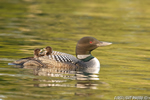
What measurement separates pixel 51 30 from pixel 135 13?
379 inches

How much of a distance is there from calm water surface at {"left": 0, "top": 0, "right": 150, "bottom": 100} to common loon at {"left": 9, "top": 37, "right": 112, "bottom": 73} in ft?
0.92

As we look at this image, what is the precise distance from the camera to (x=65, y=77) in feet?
27.4

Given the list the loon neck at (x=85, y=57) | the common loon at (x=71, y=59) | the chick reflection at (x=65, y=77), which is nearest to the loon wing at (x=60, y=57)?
the common loon at (x=71, y=59)

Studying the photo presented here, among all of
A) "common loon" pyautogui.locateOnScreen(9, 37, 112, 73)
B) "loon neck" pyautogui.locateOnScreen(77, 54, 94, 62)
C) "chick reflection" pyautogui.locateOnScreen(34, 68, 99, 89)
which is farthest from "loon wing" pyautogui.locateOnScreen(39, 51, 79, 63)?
"loon neck" pyautogui.locateOnScreen(77, 54, 94, 62)

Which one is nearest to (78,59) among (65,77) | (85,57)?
(85,57)

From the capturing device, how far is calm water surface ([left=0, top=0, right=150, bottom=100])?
732cm

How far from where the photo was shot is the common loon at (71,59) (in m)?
9.04

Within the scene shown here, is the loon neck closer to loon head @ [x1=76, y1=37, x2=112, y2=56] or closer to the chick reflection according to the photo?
loon head @ [x1=76, y1=37, x2=112, y2=56]

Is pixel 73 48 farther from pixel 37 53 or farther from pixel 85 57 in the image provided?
pixel 37 53

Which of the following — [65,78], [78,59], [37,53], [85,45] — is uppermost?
[85,45]

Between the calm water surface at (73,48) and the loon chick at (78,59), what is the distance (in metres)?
0.28

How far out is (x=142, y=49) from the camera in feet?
42.3

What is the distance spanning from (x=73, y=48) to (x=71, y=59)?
339cm

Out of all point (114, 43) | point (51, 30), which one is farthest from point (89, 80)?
point (51, 30)
